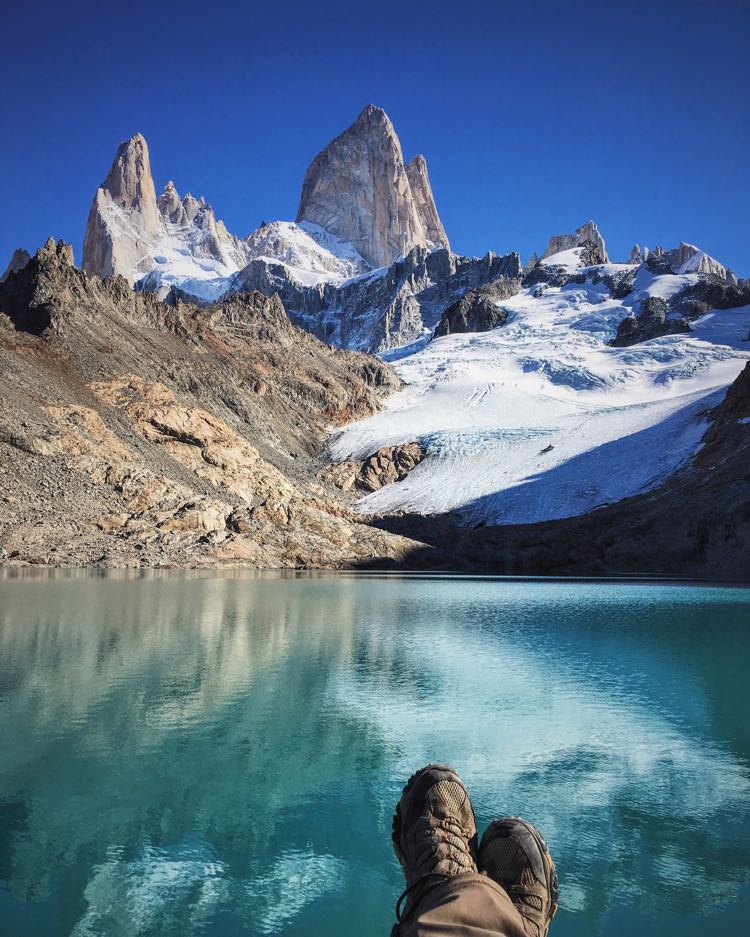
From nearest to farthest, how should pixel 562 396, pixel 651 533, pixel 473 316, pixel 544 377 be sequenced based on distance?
pixel 651 533 < pixel 562 396 < pixel 544 377 < pixel 473 316

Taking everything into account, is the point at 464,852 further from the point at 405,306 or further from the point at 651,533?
the point at 405,306

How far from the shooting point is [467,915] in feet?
11.0

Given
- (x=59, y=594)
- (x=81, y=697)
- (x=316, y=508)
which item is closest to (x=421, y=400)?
(x=316, y=508)

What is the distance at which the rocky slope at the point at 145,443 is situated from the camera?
46.1 m

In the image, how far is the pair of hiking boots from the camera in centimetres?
408

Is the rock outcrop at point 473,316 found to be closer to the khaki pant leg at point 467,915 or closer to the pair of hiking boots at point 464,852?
the pair of hiking boots at point 464,852

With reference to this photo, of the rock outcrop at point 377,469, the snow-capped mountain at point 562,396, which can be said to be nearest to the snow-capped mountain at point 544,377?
the snow-capped mountain at point 562,396

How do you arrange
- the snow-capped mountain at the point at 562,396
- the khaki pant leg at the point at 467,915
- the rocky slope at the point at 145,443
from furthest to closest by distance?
1. the snow-capped mountain at the point at 562,396
2. the rocky slope at the point at 145,443
3. the khaki pant leg at the point at 467,915

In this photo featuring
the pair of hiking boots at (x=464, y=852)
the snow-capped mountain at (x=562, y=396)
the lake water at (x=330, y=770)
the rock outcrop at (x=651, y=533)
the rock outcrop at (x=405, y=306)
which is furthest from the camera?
the rock outcrop at (x=405, y=306)

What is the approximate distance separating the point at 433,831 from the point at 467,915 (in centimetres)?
103

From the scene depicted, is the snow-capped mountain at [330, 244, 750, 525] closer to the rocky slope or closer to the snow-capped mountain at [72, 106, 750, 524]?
the snow-capped mountain at [72, 106, 750, 524]

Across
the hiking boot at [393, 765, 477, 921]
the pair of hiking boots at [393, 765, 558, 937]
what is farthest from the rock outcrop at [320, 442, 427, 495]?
the pair of hiking boots at [393, 765, 558, 937]

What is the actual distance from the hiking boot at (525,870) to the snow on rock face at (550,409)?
68.0 meters

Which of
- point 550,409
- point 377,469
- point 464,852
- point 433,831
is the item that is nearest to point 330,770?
point 433,831
